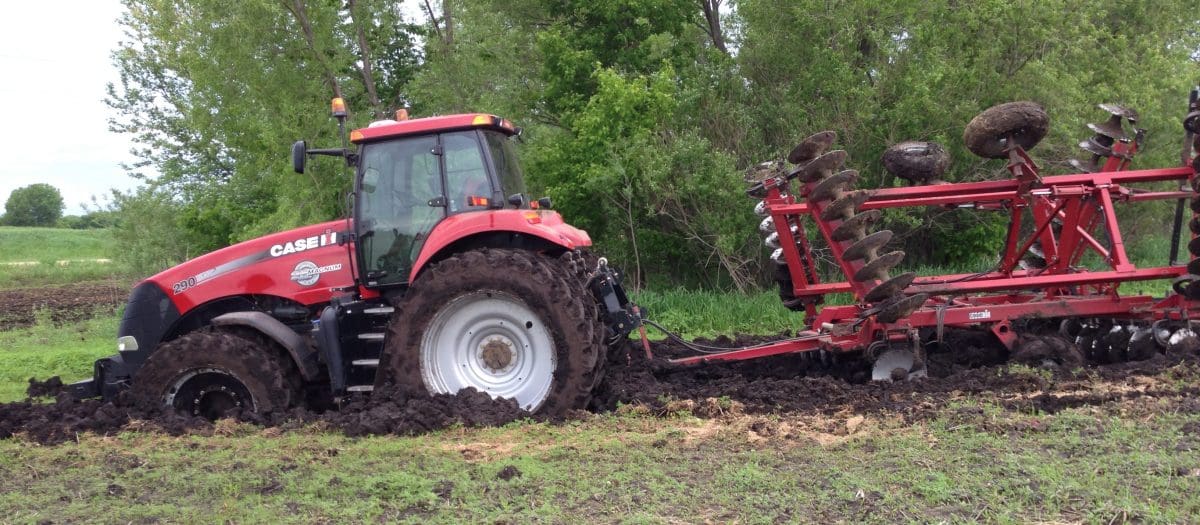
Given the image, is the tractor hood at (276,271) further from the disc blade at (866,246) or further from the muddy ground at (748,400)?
the disc blade at (866,246)

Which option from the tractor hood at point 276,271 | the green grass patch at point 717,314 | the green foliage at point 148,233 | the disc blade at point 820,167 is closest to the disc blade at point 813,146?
the disc blade at point 820,167

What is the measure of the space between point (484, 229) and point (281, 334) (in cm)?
168

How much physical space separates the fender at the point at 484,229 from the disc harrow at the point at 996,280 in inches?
64.7

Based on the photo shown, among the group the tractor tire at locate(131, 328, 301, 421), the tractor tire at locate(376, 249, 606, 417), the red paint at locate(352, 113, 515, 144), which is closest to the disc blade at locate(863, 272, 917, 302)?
the tractor tire at locate(376, 249, 606, 417)

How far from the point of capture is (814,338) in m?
7.07

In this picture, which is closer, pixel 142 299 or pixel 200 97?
pixel 142 299

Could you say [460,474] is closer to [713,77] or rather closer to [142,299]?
[142,299]

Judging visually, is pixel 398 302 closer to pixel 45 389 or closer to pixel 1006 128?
pixel 45 389

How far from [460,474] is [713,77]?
11115mm

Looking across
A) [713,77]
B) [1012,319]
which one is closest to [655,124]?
[713,77]

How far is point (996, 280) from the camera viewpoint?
6953 mm

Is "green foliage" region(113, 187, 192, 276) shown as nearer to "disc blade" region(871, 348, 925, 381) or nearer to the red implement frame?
the red implement frame

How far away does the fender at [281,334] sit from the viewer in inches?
262

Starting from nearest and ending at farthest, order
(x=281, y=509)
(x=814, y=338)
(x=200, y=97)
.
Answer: (x=281, y=509) → (x=814, y=338) → (x=200, y=97)
